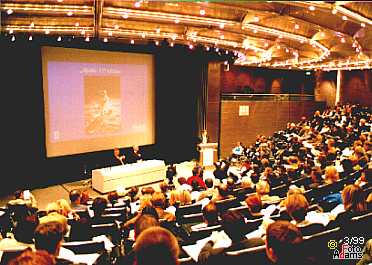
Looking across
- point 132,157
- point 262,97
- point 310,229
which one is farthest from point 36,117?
point 262,97

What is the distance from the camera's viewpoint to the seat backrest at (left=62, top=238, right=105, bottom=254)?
149 inches

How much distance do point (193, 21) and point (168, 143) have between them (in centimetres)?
650

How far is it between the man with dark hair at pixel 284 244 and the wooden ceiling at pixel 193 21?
4524 mm

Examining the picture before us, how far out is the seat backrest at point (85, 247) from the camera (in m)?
3.78

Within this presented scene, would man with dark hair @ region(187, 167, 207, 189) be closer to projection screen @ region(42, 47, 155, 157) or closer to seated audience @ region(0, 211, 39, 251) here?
seated audience @ region(0, 211, 39, 251)

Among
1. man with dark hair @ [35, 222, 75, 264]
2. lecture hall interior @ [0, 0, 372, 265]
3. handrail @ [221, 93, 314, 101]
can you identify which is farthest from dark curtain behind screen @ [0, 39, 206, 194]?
man with dark hair @ [35, 222, 75, 264]

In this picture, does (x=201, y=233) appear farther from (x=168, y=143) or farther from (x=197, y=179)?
(x=168, y=143)

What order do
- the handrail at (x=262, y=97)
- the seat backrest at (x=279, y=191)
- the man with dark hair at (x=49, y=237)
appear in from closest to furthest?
the man with dark hair at (x=49, y=237) → the seat backrest at (x=279, y=191) → the handrail at (x=262, y=97)

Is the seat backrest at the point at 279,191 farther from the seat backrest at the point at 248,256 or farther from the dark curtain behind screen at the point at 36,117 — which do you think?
the dark curtain behind screen at the point at 36,117

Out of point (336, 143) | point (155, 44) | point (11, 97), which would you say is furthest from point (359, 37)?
point (11, 97)

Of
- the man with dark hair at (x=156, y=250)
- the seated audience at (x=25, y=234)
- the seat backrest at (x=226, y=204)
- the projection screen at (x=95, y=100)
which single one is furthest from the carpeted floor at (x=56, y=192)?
the man with dark hair at (x=156, y=250)

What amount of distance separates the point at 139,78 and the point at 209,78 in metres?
3.30

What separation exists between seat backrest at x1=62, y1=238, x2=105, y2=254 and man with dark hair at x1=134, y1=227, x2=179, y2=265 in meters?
2.20

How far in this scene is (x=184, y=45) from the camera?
12.4 m
